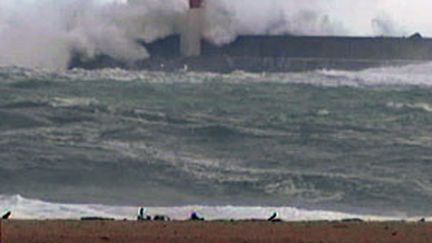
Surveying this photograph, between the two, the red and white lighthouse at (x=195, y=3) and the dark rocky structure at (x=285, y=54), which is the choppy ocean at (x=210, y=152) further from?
the dark rocky structure at (x=285, y=54)

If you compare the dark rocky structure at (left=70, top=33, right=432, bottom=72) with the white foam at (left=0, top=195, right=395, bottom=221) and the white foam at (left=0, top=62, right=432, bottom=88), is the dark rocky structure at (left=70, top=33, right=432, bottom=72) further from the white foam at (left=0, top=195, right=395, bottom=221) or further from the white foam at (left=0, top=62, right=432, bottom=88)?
the white foam at (left=0, top=195, right=395, bottom=221)

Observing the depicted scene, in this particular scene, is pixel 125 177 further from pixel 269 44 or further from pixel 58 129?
pixel 269 44

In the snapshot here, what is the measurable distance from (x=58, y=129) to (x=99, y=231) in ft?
48.5

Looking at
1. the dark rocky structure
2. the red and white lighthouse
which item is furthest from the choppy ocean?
the dark rocky structure

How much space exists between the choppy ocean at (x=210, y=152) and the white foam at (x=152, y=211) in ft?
0.08

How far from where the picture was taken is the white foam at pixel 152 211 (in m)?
13.8

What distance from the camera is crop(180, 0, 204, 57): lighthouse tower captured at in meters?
57.4

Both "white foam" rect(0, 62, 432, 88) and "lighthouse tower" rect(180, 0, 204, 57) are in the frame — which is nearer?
"white foam" rect(0, 62, 432, 88)

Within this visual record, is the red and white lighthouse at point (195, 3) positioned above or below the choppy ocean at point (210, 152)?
above

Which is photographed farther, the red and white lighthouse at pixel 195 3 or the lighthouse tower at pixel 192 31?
the lighthouse tower at pixel 192 31

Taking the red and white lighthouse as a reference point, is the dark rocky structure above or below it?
below

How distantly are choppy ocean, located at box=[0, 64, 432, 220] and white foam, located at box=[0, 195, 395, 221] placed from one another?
25 millimetres

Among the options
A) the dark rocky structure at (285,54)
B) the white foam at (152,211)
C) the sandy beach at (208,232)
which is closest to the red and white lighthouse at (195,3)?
the dark rocky structure at (285,54)

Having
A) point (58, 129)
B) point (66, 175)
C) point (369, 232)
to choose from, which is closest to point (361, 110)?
point (58, 129)
